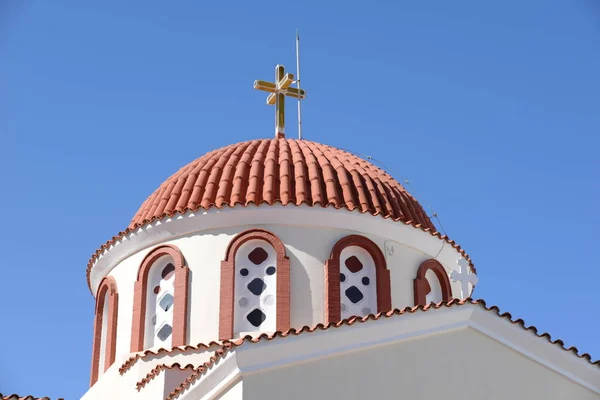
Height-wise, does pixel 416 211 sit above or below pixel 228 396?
above

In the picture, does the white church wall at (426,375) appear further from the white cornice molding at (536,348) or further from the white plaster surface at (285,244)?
the white plaster surface at (285,244)

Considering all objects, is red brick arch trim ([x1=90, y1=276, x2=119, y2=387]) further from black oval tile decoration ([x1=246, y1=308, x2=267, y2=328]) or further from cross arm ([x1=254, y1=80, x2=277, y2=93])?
cross arm ([x1=254, y1=80, x2=277, y2=93])

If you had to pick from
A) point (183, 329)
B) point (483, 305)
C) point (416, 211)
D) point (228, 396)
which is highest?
point (416, 211)

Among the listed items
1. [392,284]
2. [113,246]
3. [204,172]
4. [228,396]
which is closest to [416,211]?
[392,284]

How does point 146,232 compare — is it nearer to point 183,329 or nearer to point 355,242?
point 183,329

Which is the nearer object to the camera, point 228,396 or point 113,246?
point 228,396

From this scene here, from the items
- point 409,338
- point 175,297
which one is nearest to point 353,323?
point 409,338

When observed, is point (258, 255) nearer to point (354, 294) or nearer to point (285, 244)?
point (285, 244)

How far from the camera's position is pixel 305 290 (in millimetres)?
14906

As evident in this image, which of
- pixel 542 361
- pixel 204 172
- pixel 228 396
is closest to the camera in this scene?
pixel 228 396

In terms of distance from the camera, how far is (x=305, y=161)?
1662cm

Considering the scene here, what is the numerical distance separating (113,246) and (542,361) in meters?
6.72

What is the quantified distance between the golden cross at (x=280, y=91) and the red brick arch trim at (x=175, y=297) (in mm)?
3701

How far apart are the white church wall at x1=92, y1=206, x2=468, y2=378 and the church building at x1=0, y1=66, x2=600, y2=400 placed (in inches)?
0.7
